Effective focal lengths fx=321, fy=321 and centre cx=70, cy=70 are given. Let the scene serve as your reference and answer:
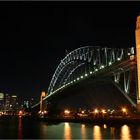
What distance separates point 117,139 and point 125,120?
13211 mm

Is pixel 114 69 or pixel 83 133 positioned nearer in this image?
pixel 83 133

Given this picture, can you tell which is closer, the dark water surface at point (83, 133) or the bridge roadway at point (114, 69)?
the dark water surface at point (83, 133)

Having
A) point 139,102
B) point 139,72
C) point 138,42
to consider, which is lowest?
point 139,102

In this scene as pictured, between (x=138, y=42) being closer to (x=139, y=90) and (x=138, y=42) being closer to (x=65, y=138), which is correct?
(x=139, y=90)

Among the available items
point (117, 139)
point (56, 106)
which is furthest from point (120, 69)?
point (56, 106)

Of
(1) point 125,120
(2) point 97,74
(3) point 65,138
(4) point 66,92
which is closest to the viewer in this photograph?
(3) point 65,138

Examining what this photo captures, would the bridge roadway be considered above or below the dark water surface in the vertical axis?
above

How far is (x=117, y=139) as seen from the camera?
78.5 ft

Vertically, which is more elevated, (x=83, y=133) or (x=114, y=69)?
(x=114, y=69)

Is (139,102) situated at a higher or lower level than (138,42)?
lower

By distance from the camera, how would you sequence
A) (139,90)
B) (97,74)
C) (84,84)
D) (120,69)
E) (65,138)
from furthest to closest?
1. (84,84)
2. (97,74)
3. (120,69)
4. (139,90)
5. (65,138)

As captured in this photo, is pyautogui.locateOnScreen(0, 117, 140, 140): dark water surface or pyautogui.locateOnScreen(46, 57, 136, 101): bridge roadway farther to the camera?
pyautogui.locateOnScreen(46, 57, 136, 101): bridge roadway

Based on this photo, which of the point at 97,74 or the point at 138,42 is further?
the point at 97,74

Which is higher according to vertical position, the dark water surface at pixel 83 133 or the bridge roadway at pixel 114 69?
the bridge roadway at pixel 114 69
